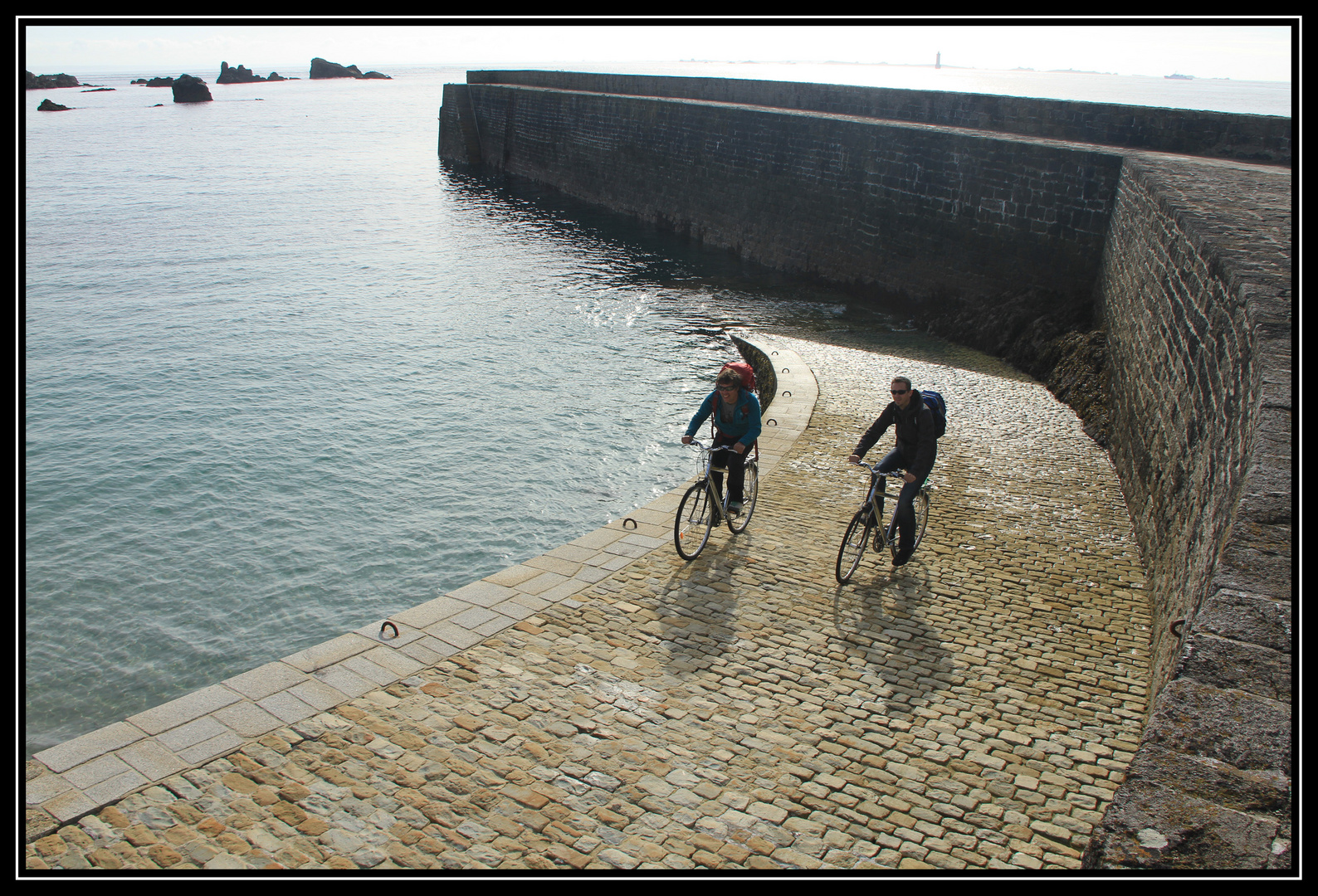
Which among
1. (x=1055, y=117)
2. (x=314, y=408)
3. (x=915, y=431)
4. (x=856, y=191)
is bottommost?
(x=314, y=408)

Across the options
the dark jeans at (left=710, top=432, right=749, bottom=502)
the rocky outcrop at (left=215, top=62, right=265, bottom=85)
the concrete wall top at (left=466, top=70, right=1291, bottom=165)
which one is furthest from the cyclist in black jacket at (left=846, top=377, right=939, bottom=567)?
the rocky outcrop at (left=215, top=62, right=265, bottom=85)

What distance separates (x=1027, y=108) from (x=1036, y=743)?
1865cm

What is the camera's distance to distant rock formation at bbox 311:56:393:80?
618 ft

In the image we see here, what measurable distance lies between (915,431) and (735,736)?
2.82 m

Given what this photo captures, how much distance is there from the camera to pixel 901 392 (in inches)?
251

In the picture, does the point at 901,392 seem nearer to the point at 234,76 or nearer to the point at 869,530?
the point at 869,530

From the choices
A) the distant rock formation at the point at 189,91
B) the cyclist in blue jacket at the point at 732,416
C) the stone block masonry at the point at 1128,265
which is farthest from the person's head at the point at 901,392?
the distant rock formation at the point at 189,91

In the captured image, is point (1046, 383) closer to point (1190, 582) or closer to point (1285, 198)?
point (1285, 198)

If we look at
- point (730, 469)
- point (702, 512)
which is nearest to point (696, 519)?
point (702, 512)

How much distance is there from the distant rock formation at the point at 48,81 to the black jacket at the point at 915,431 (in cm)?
14358

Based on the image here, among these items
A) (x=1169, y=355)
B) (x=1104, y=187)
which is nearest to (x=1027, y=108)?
(x=1104, y=187)

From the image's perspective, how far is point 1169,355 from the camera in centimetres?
797

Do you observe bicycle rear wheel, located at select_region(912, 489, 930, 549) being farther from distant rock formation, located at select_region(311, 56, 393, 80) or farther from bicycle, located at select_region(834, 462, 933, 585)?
distant rock formation, located at select_region(311, 56, 393, 80)

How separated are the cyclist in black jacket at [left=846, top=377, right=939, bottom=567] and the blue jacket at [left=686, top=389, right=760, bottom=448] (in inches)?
34.9
